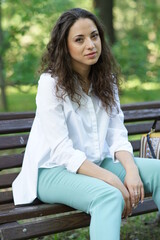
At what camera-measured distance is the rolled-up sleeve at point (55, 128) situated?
274cm

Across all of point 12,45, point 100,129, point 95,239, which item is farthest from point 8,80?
point 95,239

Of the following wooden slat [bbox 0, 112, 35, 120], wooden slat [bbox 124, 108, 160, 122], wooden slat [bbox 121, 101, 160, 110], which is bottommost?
wooden slat [bbox 124, 108, 160, 122]

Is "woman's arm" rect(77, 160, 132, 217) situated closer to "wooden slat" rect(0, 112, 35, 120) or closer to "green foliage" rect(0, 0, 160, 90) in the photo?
"wooden slat" rect(0, 112, 35, 120)

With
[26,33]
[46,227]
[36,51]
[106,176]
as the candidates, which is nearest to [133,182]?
[106,176]

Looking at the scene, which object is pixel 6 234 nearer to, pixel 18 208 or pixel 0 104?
pixel 18 208

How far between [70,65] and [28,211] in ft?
3.09

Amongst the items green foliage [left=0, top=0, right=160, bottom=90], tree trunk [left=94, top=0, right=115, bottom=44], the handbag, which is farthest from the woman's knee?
tree trunk [left=94, top=0, right=115, bottom=44]

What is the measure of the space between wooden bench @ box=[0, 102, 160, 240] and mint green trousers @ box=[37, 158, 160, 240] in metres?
0.11

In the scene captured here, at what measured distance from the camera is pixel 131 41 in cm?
861

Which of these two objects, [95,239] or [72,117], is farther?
[72,117]

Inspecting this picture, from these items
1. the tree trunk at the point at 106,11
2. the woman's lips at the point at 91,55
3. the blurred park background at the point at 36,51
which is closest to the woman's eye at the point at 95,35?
the woman's lips at the point at 91,55

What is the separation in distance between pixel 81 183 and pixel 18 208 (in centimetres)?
47

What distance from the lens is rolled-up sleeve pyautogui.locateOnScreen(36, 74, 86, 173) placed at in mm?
2742

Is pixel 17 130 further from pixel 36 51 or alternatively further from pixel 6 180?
pixel 36 51
